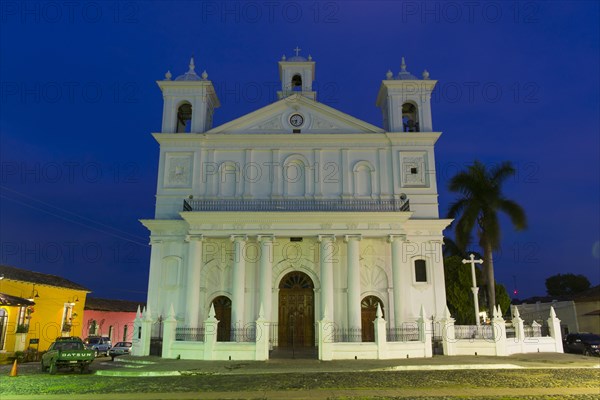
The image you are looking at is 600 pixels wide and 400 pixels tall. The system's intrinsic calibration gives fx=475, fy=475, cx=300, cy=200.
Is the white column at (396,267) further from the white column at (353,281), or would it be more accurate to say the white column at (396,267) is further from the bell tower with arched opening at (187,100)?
the bell tower with arched opening at (187,100)

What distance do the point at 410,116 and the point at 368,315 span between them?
11.8 m

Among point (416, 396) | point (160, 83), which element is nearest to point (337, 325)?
point (416, 396)

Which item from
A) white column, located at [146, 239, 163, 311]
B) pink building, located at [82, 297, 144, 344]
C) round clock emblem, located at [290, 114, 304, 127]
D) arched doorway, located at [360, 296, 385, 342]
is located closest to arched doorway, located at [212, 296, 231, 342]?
white column, located at [146, 239, 163, 311]

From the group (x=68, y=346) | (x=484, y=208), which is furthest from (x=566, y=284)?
(x=68, y=346)

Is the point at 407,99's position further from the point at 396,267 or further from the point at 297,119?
the point at 396,267

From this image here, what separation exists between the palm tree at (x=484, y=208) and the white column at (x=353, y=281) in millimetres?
7309

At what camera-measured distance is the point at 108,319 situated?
4125 centimetres

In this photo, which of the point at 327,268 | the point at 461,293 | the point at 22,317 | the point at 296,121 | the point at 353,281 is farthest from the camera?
the point at 461,293

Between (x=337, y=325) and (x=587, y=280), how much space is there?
58613mm

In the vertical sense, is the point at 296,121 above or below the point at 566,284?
above

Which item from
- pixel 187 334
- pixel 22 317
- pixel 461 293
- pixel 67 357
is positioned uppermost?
pixel 461 293

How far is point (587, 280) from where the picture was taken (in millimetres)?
66375

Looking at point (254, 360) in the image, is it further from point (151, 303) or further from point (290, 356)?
point (151, 303)

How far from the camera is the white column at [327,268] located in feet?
70.2
